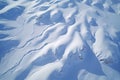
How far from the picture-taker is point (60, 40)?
11.4m

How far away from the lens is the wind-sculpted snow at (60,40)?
9969mm

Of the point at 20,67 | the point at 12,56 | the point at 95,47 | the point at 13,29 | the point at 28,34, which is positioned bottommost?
the point at 95,47

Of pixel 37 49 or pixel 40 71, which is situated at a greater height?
pixel 37 49

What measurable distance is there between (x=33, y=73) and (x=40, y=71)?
346 millimetres

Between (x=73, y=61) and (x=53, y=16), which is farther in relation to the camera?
(x=53, y=16)

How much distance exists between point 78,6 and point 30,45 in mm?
4451

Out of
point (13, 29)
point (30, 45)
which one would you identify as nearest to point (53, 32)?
point (30, 45)

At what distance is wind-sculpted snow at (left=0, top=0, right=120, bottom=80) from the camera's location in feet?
32.7

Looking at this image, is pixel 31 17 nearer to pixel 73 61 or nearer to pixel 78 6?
pixel 78 6

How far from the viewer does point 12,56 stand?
35.7 ft

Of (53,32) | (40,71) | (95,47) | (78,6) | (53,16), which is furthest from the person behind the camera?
(78,6)

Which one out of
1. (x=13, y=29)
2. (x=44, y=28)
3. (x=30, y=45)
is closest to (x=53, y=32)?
(x=44, y=28)

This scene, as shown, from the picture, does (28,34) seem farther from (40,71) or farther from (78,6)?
(78,6)

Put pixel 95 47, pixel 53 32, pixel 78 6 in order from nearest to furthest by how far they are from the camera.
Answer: pixel 95 47 → pixel 53 32 → pixel 78 6
